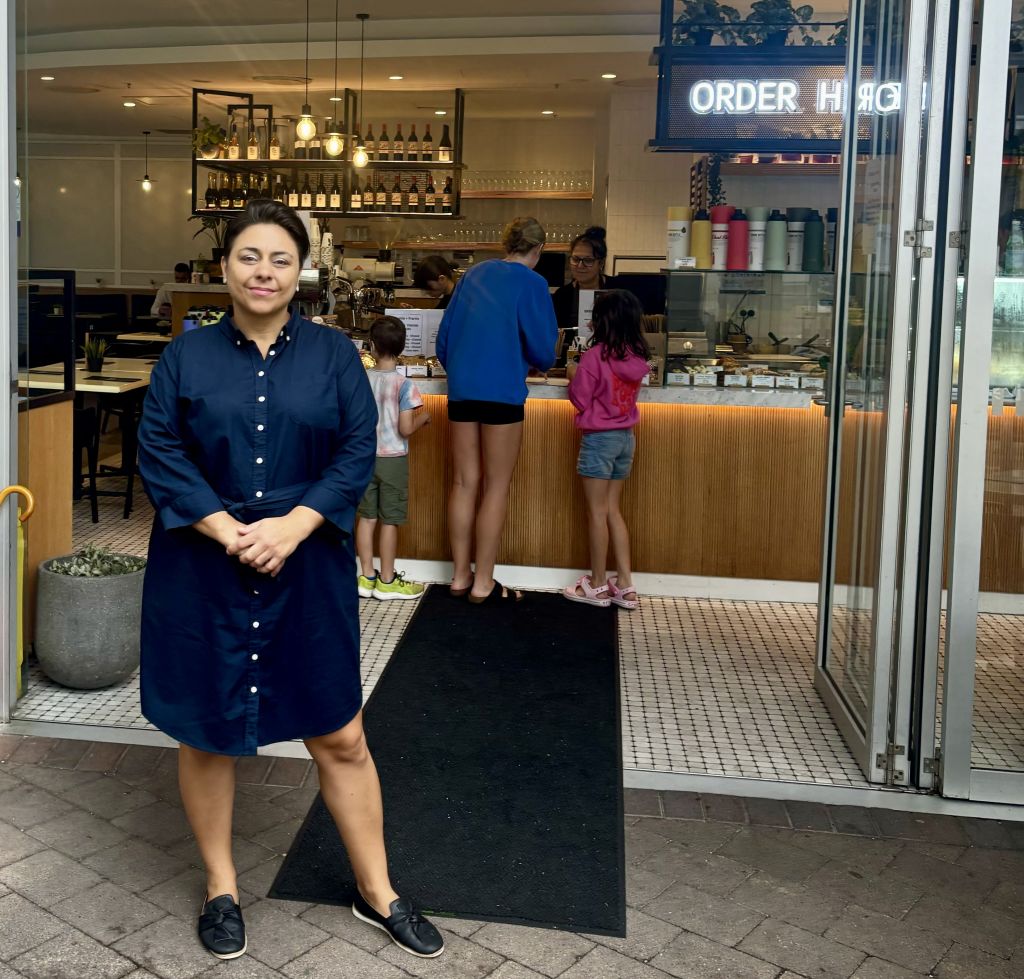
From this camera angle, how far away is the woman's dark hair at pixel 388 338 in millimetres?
5523

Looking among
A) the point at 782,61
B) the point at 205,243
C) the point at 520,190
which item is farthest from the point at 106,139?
the point at 782,61

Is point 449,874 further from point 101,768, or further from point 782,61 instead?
point 782,61

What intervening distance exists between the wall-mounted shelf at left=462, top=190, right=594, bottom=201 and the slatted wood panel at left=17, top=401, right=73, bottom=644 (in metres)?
9.85

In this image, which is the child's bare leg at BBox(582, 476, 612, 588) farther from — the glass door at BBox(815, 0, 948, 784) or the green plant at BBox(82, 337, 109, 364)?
the green plant at BBox(82, 337, 109, 364)

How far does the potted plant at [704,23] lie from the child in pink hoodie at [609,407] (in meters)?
1.26

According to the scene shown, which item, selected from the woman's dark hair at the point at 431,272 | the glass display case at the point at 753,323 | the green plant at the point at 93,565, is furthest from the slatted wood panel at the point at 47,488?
the woman's dark hair at the point at 431,272

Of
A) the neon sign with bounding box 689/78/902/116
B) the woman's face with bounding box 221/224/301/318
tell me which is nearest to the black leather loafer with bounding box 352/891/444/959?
the woman's face with bounding box 221/224/301/318

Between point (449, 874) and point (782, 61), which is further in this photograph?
point (782, 61)

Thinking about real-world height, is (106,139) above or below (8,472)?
above

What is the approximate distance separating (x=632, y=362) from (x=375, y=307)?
2.80 m

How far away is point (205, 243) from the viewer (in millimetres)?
17781

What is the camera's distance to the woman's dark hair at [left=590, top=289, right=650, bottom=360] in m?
5.40

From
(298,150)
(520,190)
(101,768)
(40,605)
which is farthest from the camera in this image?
(520,190)

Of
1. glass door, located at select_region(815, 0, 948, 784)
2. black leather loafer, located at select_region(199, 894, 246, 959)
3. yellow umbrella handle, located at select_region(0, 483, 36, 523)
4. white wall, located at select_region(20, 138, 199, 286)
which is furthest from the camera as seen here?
white wall, located at select_region(20, 138, 199, 286)
